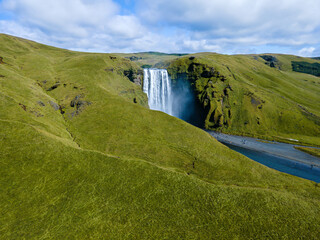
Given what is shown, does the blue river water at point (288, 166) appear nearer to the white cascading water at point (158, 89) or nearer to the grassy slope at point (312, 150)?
the grassy slope at point (312, 150)

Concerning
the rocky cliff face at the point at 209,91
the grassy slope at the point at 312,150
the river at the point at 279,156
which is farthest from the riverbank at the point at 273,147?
the rocky cliff face at the point at 209,91

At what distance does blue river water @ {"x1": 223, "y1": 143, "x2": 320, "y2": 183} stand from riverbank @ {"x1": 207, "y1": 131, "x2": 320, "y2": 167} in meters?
4.40

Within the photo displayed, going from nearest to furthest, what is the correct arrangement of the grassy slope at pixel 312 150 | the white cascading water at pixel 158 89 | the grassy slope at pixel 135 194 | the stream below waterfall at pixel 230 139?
1. the grassy slope at pixel 135 194
2. the stream below waterfall at pixel 230 139
3. the grassy slope at pixel 312 150
4. the white cascading water at pixel 158 89

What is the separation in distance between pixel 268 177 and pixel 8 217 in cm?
6265

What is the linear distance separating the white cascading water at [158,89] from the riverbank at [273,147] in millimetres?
58111

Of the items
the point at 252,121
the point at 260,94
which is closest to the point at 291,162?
the point at 252,121

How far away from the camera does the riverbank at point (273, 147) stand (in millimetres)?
99625

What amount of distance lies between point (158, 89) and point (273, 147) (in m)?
110

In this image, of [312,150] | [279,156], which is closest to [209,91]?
[279,156]

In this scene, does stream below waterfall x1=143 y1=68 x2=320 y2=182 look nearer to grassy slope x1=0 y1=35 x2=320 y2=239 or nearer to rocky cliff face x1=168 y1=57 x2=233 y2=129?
rocky cliff face x1=168 y1=57 x2=233 y2=129

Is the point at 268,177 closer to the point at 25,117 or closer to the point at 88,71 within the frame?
the point at 25,117

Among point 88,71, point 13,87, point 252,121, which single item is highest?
point 88,71

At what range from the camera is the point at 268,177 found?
50375 millimetres

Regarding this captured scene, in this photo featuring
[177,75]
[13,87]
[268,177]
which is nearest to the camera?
[268,177]
